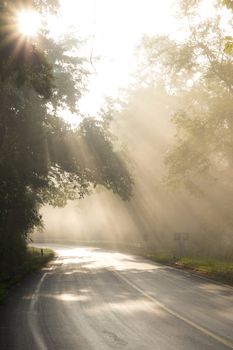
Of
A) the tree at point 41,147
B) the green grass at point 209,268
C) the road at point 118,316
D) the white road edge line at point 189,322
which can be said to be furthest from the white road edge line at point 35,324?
the green grass at point 209,268

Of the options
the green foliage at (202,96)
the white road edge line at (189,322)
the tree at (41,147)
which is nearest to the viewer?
the white road edge line at (189,322)

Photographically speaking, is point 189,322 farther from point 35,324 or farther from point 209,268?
point 209,268

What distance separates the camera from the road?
27.0 ft

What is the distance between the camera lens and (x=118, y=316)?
34.9ft

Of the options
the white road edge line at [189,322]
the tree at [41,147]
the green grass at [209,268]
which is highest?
the tree at [41,147]

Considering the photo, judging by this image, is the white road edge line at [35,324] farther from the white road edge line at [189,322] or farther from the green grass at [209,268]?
the green grass at [209,268]

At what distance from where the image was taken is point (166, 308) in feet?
38.5

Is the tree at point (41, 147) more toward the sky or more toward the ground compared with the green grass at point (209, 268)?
more toward the sky

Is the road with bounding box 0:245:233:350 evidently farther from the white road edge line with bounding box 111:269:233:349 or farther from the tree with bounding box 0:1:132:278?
the tree with bounding box 0:1:132:278

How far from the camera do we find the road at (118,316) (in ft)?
27.0

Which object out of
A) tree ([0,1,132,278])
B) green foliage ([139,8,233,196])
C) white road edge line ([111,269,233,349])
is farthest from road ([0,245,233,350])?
green foliage ([139,8,233,196])

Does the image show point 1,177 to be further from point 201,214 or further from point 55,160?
point 201,214

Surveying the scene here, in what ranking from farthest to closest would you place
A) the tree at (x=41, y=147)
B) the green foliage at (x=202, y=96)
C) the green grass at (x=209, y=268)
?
1. the green foliage at (x=202, y=96)
2. the tree at (x=41, y=147)
3. the green grass at (x=209, y=268)

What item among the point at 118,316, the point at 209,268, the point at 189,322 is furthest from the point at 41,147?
the point at 189,322
